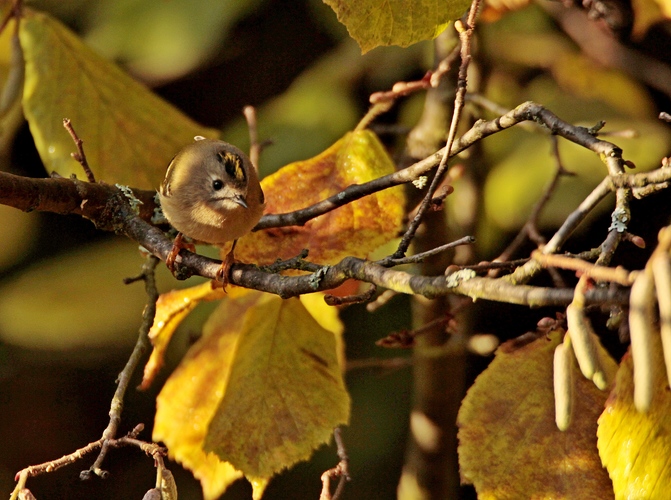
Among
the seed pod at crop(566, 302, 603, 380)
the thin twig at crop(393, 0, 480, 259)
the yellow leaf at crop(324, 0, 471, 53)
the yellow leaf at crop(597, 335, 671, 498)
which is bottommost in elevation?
the yellow leaf at crop(597, 335, 671, 498)

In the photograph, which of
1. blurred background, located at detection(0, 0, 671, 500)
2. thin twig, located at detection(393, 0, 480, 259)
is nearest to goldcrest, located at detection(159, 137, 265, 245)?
blurred background, located at detection(0, 0, 671, 500)

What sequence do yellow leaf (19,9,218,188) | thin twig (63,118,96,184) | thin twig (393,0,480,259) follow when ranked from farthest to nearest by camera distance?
yellow leaf (19,9,218,188) < thin twig (63,118,96,184) < thin twig (393,0,480,259)

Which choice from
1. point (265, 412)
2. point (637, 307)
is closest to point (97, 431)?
point (265, 412)

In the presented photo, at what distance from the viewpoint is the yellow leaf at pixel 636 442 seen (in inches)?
36.0

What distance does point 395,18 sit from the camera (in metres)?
1.02

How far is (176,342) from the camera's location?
2.09 m

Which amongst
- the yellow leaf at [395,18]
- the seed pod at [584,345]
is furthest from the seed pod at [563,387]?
the yellow leaf at [395,18]

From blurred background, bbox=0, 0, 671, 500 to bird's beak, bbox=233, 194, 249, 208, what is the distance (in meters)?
0.47

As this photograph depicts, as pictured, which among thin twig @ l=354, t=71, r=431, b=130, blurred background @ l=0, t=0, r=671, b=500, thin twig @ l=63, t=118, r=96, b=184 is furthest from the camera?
blurred background @ l=0, t=0, r=671, b=500

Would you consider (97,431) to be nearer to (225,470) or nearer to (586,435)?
(225,470)

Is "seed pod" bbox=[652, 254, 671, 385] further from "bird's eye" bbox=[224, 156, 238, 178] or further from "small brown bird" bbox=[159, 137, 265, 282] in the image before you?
"bird's eye" bbox=[224, 156, 238, 178]

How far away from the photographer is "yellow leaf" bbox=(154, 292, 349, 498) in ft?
3.89

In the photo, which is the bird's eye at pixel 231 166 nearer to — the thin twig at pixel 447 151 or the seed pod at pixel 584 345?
the thin twig at pixel 447 151

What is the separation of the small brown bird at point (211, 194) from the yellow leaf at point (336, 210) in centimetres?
4
